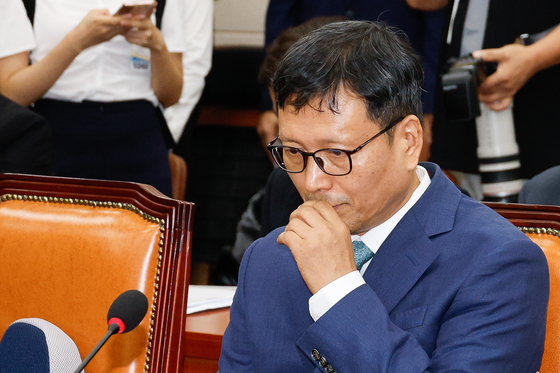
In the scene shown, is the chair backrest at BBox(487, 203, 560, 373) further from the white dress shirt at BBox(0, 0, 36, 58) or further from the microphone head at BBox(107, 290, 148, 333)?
the white dress shirt at BBox(0, 0, 36, 58)

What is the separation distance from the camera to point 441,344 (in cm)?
105

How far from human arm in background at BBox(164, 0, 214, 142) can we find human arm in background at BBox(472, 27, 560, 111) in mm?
1339

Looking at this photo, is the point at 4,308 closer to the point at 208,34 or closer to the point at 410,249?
the point at 410,249

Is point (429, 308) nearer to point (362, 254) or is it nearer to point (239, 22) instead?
point (362, 254)

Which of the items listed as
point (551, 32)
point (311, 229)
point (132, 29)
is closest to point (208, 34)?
point (132, 29)

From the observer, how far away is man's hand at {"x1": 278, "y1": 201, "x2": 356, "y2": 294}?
1.09 m

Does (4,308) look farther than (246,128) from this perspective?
No

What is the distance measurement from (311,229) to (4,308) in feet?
2.64

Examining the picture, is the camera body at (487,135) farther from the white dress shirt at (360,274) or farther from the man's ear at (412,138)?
the man's ear at (412,138)

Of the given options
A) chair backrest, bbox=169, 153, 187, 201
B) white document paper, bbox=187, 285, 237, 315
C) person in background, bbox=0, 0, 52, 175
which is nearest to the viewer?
white document paper, bbox=187, 285, 237, 315

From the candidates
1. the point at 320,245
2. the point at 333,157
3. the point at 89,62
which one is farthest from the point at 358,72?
the point at 89,62

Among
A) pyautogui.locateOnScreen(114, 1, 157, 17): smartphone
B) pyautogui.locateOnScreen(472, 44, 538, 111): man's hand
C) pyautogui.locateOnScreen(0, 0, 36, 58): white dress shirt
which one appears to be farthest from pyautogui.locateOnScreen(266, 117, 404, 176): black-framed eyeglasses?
pyautogui.locateOnScreen(0, 0, 36, 58): white dress shirt

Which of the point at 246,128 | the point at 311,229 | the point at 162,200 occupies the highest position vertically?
the point at 311,229

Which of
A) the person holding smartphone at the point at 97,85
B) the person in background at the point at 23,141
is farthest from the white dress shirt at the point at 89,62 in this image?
the person in background at the point at 23,141
